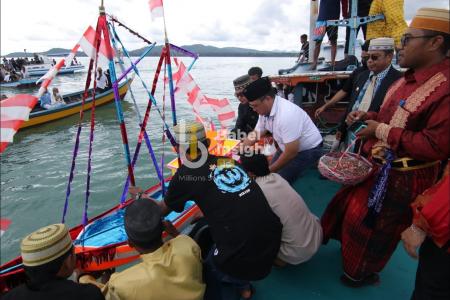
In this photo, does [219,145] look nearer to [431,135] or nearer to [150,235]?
[150,235]

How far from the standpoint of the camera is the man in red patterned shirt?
1600mm

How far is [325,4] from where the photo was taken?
21.0ft

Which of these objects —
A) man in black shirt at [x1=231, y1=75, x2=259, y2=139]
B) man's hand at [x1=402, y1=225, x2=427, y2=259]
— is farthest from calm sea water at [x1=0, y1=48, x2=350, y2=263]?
man's hand at [x1=402, y1=225, x2=427, y2=259]

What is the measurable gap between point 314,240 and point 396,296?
0.78m

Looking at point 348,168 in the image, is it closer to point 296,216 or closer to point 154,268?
point 296,216

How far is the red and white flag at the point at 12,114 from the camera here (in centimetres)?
187

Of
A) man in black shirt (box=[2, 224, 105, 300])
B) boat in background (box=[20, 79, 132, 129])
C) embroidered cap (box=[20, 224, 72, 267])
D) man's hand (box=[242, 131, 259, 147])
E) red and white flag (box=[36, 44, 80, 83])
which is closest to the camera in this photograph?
man in black shirt (box=[2, 224, 105, 300])

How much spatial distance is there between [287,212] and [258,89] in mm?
1263

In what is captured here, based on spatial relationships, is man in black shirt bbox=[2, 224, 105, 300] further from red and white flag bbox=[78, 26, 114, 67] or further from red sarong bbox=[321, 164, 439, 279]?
red sarong bbox=[321, 164, 439, 279]

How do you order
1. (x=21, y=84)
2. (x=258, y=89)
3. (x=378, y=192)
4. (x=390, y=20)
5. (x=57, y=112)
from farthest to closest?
(x=21, y=84) → (x=57, y=112) → (x=390, y=20) → (x=258, y=89) → (x=378, y=192)

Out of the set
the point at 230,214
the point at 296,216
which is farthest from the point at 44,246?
the point at 296,216

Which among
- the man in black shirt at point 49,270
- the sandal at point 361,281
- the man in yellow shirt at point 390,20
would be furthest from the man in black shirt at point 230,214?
the man in yellow shirt at point 390,20

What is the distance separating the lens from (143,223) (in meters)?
1.80

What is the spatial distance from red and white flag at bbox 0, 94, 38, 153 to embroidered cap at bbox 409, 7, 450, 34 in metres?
2.33
